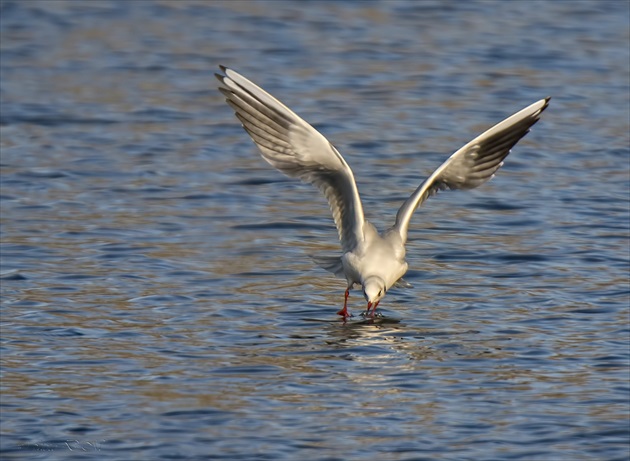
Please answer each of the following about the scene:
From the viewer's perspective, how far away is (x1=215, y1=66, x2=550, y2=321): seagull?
10.5 meters

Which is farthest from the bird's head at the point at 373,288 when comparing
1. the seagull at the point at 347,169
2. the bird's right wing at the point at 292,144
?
the bird's right wing at the point at 292,144

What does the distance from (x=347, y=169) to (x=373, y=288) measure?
840 mm

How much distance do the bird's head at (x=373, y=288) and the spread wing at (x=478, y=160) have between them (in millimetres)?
459

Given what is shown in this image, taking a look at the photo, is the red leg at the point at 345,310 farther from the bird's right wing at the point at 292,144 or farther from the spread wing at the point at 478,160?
the spread wing at the point at 478,160

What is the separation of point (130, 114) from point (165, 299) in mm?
5862

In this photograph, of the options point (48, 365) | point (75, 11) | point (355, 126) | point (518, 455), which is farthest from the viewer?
point (75, 11)

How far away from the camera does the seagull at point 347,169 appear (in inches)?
414

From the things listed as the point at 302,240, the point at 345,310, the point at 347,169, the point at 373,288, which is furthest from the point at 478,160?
the point at 302,240

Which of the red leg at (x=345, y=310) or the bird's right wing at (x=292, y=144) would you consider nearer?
the bird's right wing at (x=292, y=144)

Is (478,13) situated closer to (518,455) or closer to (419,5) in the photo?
(419,5)

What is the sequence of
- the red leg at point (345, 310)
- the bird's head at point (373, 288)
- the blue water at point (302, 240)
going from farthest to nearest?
the red leg at point (345, 310) < the bird's head at point (373, 288) < the blue water at point (302, 240)

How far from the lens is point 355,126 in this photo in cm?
1623

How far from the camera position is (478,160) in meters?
11.2

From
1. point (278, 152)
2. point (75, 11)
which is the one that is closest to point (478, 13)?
point (75, 11)
